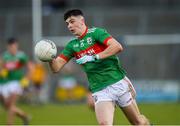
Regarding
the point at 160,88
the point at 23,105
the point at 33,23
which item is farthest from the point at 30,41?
the point at 160,88

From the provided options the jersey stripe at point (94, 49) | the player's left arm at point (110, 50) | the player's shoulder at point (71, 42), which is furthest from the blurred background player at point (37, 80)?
the player's left arm at point (110, 50)

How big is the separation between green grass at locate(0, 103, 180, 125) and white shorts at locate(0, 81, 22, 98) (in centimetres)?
99

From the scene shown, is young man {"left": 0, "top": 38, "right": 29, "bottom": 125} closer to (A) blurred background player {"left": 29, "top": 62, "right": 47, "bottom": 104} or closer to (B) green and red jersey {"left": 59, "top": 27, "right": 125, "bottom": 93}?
(B) green and red jersey {"left": 59, "top": 27, "right": 125, "bottom": 93}

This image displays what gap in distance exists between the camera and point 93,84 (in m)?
10.6

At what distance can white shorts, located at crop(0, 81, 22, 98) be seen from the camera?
1748cm

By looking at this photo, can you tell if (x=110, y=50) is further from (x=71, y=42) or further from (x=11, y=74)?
(x=11, y=74)

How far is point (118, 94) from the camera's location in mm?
10648

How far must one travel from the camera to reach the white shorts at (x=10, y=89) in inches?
688

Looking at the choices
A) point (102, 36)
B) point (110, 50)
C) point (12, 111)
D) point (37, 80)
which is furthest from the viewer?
point (37, 80)

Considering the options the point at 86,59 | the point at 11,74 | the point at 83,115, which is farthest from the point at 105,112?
the point at 83,115

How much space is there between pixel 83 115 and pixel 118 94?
1025 centimetres

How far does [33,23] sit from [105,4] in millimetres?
3964

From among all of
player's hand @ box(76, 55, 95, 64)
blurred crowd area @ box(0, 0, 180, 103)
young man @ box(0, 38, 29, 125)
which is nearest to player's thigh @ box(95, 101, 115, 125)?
player's hand @ box(76, 55, 95, 64)

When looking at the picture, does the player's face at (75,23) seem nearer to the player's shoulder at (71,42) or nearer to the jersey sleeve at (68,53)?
the player's shoulder at (71,42)
